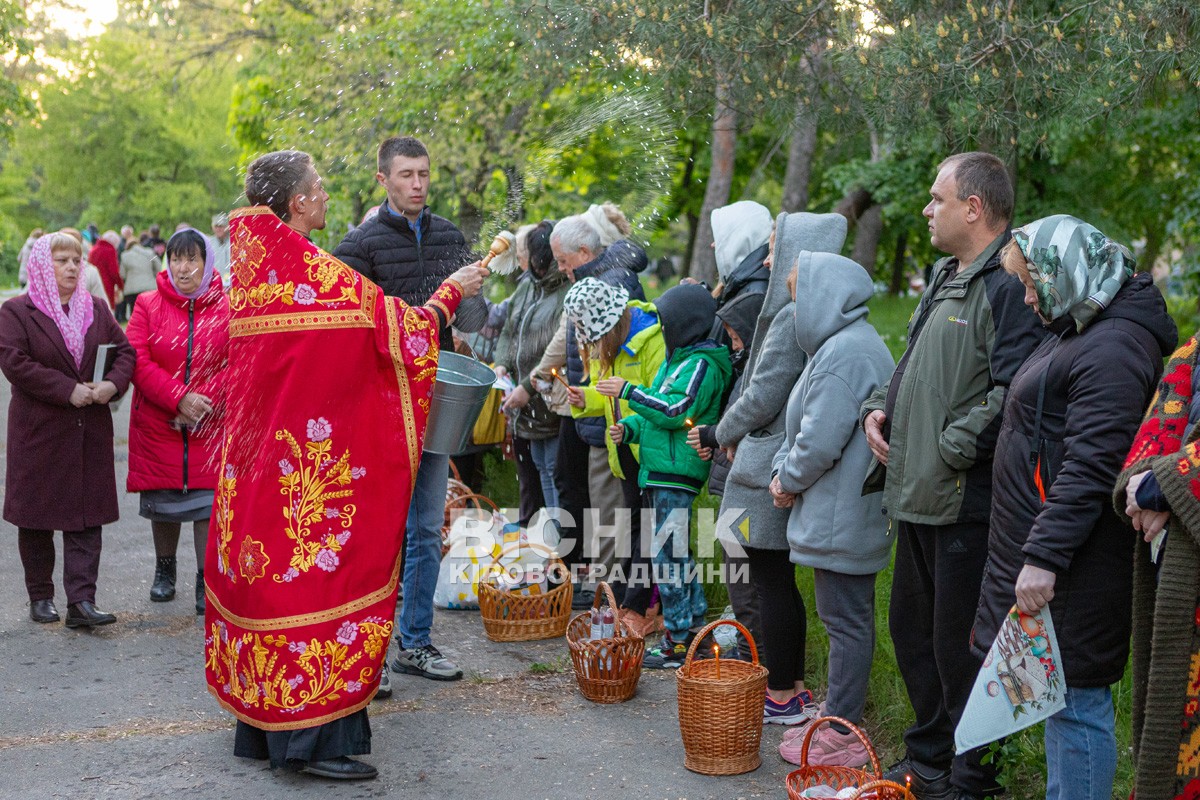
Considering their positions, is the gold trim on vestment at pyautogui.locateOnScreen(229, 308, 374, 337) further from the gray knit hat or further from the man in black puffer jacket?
the gray knit hat

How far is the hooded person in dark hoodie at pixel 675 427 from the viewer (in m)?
5.30

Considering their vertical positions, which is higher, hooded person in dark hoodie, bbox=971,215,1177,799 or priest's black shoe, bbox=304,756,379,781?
hooded person in dark hoodie, bbox=971,215,1177,799

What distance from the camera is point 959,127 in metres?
4.95

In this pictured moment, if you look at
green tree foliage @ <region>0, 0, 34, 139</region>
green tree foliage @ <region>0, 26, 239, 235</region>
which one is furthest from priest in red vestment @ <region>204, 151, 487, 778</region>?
green tree foliage @ <region>0, 26, 239, 235</region>

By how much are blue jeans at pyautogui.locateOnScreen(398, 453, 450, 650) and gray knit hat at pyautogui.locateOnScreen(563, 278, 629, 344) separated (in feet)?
3.22

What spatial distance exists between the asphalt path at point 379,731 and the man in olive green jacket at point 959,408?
0.94 m

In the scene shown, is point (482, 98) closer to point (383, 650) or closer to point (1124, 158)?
point (383, 650)

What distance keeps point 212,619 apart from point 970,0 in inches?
146

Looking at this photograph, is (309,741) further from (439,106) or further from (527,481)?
(439,106)

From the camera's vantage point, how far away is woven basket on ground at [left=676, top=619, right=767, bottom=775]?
4.22 m

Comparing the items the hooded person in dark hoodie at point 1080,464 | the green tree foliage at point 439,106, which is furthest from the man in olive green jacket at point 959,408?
the green tree foliage at point 439,106

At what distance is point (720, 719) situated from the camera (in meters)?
4.23

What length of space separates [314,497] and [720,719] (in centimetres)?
160

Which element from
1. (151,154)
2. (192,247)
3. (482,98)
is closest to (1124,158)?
(482,98)
